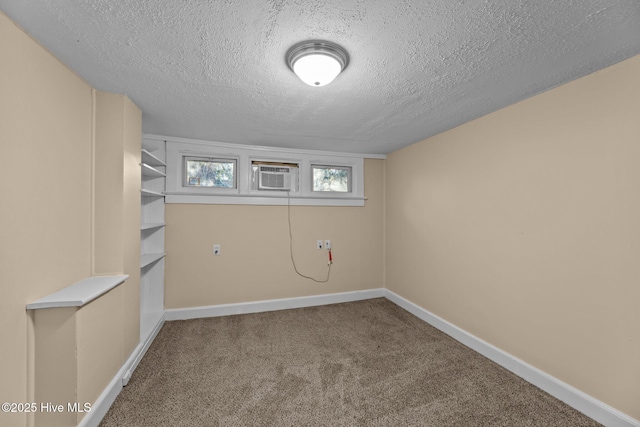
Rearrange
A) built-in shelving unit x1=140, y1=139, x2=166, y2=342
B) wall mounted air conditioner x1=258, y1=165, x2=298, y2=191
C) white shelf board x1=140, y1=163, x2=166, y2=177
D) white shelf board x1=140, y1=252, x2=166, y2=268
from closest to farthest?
1. white shelf board x1=140, y1=163, x2=166, y2=177
2. white shelf board x1=140, y1=252, x2=166, y2=268
3. built-in shelving unit x1=140, y1=139, x2=166, y2=342
4. wall mounted air conditioner x1=258, y1=165, x2=298, y2=191

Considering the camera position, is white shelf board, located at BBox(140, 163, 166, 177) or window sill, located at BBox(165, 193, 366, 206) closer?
white shelf board, located at BBox(140, 163, 166, 177)

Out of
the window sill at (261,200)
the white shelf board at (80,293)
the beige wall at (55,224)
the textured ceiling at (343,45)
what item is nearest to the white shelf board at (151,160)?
the window sill at (261,200)

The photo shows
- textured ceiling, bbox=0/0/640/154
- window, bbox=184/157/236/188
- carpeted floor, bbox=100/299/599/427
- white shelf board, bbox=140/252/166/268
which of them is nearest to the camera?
textured ceiling, bbox=0/0/640/154

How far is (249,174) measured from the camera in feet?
10.8

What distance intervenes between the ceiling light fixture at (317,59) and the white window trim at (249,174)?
1987mm

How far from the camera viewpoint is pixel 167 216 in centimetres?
302

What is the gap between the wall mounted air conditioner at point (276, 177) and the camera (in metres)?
3.35

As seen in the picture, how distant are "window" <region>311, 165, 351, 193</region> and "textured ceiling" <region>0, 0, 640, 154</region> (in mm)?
1484

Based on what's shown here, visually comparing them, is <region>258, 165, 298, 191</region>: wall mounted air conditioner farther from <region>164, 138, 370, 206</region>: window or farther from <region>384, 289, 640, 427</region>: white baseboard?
<region>384, 289, 640, 427</region>: white baseboard

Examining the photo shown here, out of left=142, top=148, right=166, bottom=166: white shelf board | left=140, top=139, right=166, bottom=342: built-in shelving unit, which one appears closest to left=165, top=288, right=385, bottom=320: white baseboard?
left=140, top=139, right=166, bottom=342: built-in shelving unit

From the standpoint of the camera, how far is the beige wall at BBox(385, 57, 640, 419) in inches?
57.4

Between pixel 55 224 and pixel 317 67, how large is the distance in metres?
1.71

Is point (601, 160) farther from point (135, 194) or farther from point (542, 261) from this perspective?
point (135, 194)

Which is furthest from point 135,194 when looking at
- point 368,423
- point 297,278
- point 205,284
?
point 368,423
